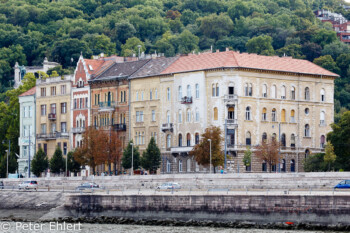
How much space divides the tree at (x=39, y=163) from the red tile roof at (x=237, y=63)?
57.6ft

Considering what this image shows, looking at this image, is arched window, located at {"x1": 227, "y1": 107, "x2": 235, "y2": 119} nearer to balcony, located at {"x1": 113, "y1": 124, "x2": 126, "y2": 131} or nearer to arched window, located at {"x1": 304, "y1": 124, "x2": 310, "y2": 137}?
arched window, located at {"x1": 304, "y1": 124, "x2": 310, "y2": 137}

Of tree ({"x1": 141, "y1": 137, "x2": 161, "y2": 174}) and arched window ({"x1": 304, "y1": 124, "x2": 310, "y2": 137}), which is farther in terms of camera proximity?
arched window ({"x1": 304, "y1": 124, "x2": 310, "y2": 137})

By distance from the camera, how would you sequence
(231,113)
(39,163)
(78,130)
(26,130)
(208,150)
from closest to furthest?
(208,150), (231,113), (39,163), (78,130), (26,130)

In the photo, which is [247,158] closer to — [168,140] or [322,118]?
[168,140]

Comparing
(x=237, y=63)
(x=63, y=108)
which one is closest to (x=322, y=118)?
(x=237, y=63)

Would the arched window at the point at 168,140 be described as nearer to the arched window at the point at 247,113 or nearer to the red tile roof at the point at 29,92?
Result: the arched window at the point at 247,113

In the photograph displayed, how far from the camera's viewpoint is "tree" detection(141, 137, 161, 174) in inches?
4464

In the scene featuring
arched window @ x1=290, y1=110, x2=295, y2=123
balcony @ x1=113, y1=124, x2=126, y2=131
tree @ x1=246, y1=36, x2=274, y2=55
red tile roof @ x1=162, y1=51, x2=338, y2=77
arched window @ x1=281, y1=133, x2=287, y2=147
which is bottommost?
arched window @ x1=281, y1=133, x2=287, y2=147

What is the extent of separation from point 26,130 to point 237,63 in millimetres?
35106

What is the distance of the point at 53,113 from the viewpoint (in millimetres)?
134250

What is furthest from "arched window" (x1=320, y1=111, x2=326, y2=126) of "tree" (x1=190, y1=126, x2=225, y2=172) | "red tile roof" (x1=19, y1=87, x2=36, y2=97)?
"red tile roof" (x1=19, y1=87, x2=36, y2=97)

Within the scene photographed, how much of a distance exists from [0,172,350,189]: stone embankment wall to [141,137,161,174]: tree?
6.30 meters

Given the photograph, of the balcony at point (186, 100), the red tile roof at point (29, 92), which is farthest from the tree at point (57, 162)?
the red tile roof at point (29, 92)

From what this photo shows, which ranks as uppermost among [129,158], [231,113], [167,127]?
[231,113]
